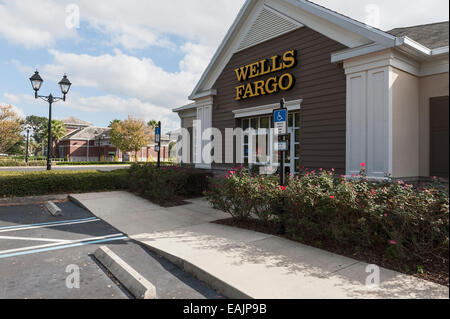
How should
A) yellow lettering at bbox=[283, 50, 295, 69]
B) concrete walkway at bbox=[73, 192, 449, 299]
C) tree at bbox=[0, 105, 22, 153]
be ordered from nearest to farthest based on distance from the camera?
concrete walkway at bbox=[73, 192, 449, 299] → yellow lettering at bbox=[283, 50, 295, 69] → tree at bbox=[0, 105, 22, 153]

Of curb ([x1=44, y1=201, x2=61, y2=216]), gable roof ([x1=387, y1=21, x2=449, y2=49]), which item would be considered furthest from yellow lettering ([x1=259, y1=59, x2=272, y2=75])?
curb ([x1=44, y1=201, x2=61, y2=216])

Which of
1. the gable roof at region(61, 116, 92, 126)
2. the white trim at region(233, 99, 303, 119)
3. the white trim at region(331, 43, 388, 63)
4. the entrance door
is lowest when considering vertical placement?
the entrance door

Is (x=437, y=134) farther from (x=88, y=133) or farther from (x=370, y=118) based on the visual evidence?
(x=88, y=133)

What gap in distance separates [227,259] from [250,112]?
276 inches

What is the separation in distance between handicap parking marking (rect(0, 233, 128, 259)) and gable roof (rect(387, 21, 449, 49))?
29.0ft

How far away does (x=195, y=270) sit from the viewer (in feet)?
13.3

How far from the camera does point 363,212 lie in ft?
13.9

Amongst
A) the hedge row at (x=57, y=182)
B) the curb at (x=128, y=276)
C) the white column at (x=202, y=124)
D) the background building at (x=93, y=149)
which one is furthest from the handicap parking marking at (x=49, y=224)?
the background building at (x=93, y=149)

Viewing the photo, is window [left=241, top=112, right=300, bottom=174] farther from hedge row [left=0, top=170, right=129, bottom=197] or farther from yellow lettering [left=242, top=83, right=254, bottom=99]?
hedge row [left=0, top=170, right=129, bottom=197]

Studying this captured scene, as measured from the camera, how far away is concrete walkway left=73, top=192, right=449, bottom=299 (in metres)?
3.26

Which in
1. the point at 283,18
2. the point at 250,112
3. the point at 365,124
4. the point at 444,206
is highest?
the point at 283,18
